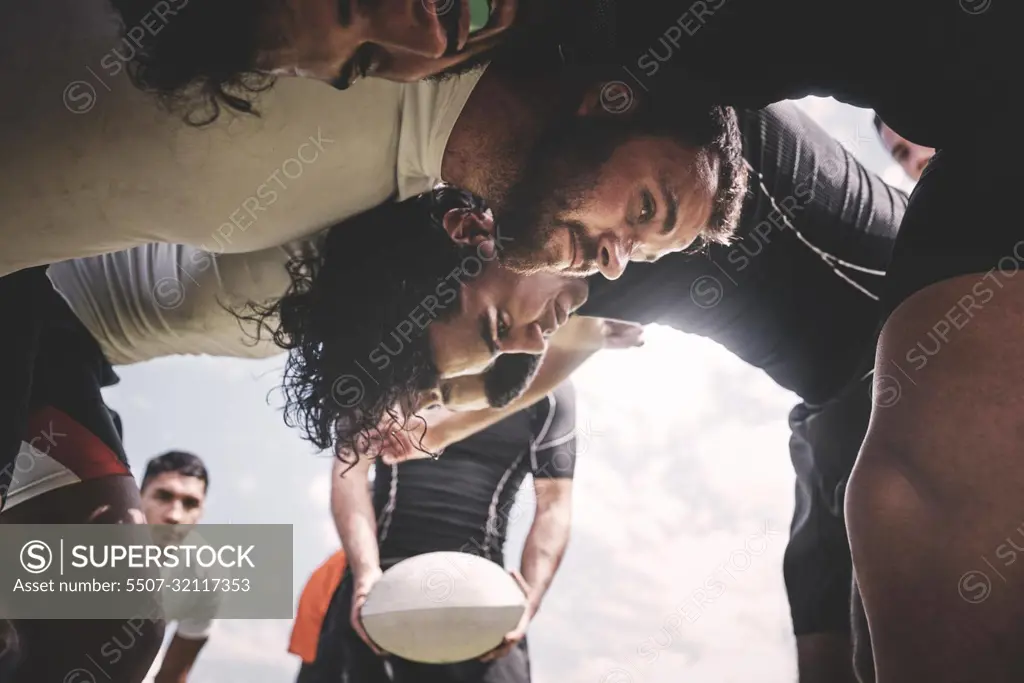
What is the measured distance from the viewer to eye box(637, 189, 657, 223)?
79cm

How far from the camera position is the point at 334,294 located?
93 centimetres

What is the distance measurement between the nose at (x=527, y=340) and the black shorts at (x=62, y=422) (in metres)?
0.44

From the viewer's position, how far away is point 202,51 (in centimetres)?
69

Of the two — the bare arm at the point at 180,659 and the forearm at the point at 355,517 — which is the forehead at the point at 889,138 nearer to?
the forearm at the point at 355,517

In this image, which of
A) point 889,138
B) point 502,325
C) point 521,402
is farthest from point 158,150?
point 889,138

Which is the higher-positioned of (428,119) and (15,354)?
(428,119)

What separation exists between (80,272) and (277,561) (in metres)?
0.38

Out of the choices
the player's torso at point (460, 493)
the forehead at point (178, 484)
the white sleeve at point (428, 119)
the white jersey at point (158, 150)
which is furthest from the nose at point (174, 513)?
the white sleeve at point (428, 119)

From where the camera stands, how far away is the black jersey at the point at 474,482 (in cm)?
105

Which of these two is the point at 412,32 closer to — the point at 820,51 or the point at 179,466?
the point at 820,51

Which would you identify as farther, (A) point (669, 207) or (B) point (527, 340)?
(B) point (527, 340)

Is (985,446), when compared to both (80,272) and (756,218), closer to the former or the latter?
(756,218)

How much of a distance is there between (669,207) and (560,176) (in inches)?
4.4

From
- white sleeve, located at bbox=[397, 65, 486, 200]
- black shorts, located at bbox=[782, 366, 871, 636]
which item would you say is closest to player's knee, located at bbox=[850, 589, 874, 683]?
black shorts, located at bbox=[782, 366, 871, 636]
